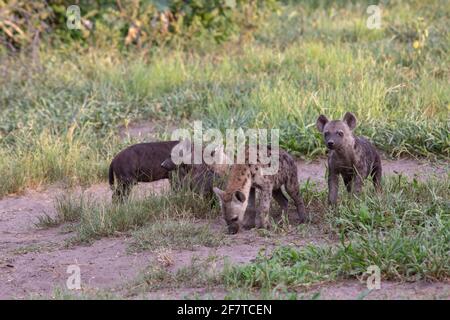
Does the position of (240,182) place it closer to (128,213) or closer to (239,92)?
(128,213)

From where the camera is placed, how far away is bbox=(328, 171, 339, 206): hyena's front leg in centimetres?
760

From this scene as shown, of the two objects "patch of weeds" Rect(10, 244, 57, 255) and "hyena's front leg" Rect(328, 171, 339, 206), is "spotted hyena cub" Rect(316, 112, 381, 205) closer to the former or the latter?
"hyena's front leg" Rect(328, 171, 339, 206)

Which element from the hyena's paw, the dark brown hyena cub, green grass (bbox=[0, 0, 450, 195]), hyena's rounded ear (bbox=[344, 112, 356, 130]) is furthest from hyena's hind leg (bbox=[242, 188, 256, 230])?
green grass (bbox=[0, 0, 450, 195])

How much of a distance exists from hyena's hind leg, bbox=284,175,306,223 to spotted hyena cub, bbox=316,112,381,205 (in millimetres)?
258

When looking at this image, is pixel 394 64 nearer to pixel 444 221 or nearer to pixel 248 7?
pixel 248 7

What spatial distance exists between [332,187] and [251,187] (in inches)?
26.4

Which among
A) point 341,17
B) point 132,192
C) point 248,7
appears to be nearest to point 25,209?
point 132,192

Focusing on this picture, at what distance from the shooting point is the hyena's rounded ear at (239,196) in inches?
292

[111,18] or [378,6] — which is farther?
[378,6]

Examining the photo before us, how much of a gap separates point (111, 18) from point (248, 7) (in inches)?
80.3

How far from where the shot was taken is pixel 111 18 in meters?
12.9

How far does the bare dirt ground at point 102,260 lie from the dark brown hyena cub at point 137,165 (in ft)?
0.49

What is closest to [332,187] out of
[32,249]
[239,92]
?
[32,249]

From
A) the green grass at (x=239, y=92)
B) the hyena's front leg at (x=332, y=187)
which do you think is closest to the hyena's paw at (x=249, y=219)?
the hyena's front leg at (x=332, y=187)
